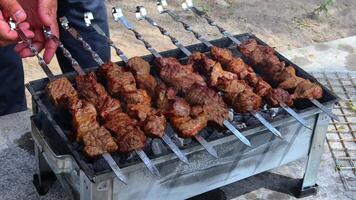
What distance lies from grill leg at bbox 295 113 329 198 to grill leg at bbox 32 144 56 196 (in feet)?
4.43

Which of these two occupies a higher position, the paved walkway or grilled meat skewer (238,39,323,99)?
grilled meat skewer (238,39,323,99)

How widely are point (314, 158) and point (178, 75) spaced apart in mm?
840

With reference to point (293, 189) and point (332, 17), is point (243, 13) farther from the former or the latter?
point (293, 189)

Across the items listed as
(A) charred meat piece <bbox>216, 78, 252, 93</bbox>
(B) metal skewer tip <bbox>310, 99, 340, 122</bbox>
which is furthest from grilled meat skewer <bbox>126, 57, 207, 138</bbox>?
(B) metal skewer tip <bbox>310, 99, 340, 122</bbox>

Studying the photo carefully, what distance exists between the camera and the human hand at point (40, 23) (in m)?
3.13

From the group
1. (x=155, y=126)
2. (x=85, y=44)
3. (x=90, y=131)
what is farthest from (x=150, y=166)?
(x=85, y=44)

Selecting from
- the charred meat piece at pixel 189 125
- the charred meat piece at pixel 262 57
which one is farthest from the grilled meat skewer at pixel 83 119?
the charred meat piece at pixel 262 57

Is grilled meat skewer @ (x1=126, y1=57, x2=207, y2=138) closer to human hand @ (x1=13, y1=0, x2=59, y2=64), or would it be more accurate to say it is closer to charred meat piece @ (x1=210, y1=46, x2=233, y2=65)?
charred meat piece @ (x1=210, y1=46, x2=233, y2=65)

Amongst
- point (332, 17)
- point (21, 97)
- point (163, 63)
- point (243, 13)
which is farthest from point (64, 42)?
point (332, 17)

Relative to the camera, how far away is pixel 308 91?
2.88 meters

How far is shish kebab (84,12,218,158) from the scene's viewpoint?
8.60ft

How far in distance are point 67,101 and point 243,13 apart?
404cm

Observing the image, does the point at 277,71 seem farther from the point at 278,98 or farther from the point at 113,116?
the point at 113,116

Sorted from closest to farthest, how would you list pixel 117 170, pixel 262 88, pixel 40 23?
pixel 117 170 < pixel 262 88 < pixel 40 23
